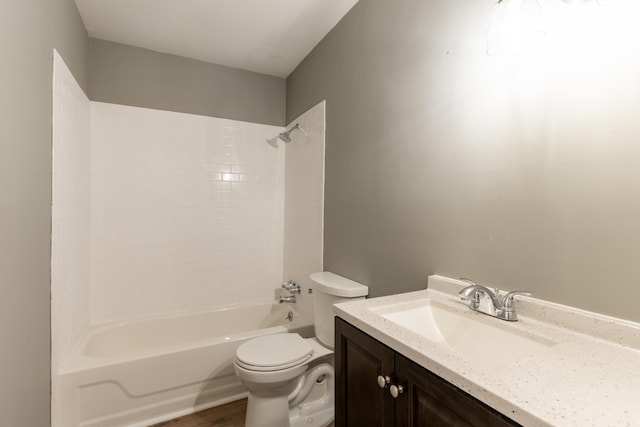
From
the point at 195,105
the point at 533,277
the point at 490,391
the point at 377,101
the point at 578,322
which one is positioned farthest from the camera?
the point at 195,105

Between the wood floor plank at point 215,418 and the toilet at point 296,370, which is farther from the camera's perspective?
the wood floor plank at point 215,418

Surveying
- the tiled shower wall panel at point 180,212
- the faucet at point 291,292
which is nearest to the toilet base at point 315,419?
the faucet at point 291,292

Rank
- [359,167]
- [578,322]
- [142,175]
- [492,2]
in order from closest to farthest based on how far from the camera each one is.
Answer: [578,322], [492,2], [359,167], [142,175]

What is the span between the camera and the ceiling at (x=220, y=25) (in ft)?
6.07

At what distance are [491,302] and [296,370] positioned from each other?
104 cm

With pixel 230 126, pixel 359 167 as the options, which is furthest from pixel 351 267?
pixel 230 126

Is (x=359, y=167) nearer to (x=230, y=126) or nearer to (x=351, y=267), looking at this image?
(x=351, y=267)

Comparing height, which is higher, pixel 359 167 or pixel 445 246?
pixel 359 167

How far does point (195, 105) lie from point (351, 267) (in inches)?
76.8

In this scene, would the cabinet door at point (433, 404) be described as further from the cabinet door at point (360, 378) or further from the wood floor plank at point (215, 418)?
the wood floor plank at point (215, 418)

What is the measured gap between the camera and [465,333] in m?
0.98

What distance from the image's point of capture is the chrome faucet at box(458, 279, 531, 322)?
915 millimetres

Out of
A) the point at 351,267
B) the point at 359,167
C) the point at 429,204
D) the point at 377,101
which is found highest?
the point at 377,101

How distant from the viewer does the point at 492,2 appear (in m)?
1.04
